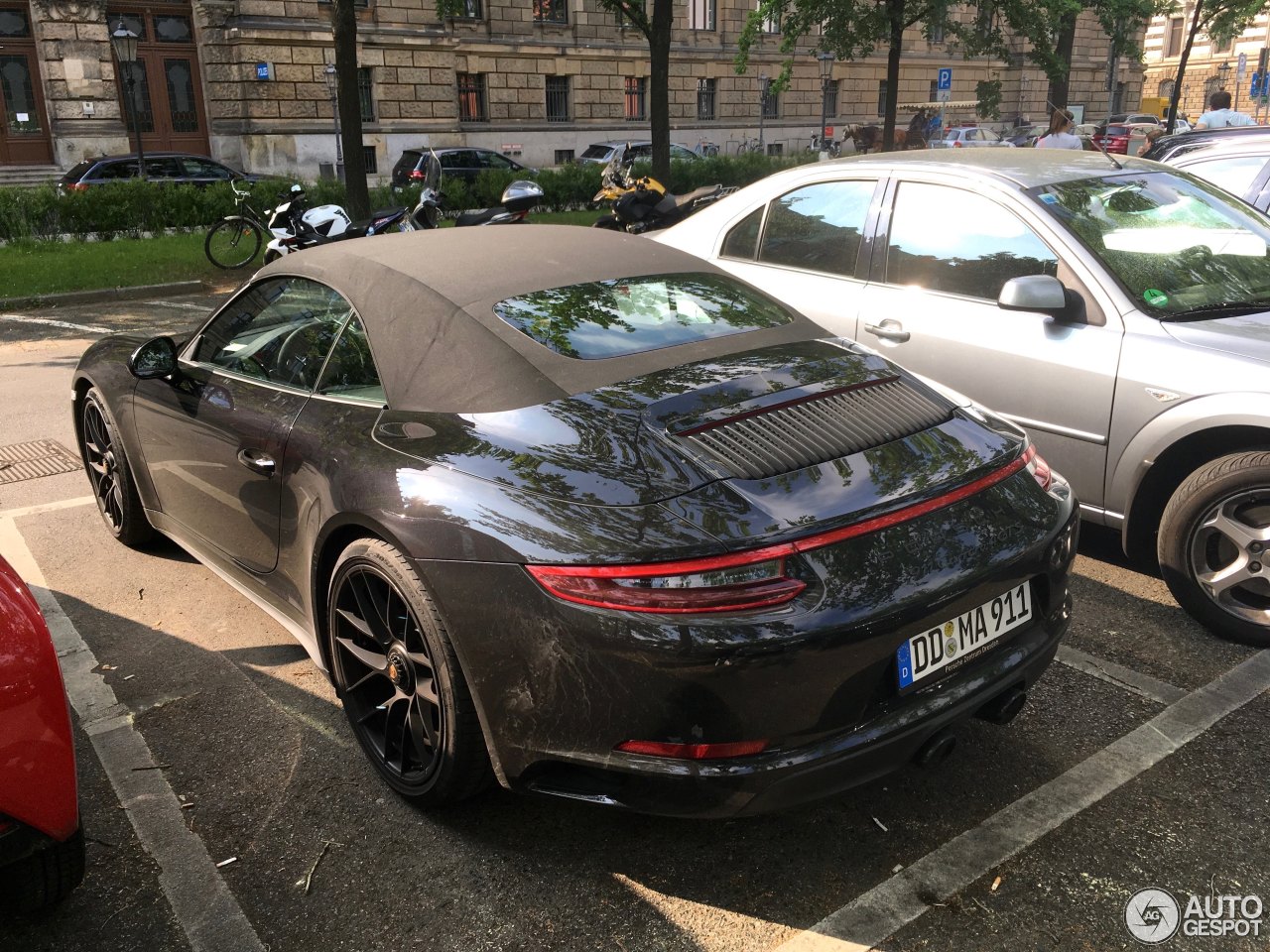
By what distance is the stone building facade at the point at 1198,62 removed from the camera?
60.7m

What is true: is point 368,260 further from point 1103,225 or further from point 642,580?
point 1103,225

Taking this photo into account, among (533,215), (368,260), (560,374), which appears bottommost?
(533,215)

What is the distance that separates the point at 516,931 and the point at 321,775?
927mm

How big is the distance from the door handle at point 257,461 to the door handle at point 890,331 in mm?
2769

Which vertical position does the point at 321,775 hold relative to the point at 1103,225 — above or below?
below

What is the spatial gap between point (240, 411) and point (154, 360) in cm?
60

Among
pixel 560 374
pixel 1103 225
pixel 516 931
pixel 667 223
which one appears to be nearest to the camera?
pixel 516 931

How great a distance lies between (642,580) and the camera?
2.22 metres

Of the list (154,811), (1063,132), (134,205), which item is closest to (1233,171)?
(1063,132)

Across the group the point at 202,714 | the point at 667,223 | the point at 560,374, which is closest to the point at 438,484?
the point at 560,374

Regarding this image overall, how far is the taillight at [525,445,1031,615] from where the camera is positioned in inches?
86.4

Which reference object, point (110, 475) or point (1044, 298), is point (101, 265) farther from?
point (1044, 298)

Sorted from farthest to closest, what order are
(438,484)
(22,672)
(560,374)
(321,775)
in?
(321,775) < (560,374) < (438,484) < (22,672)

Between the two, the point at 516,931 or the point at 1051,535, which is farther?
the point at 1051,535
